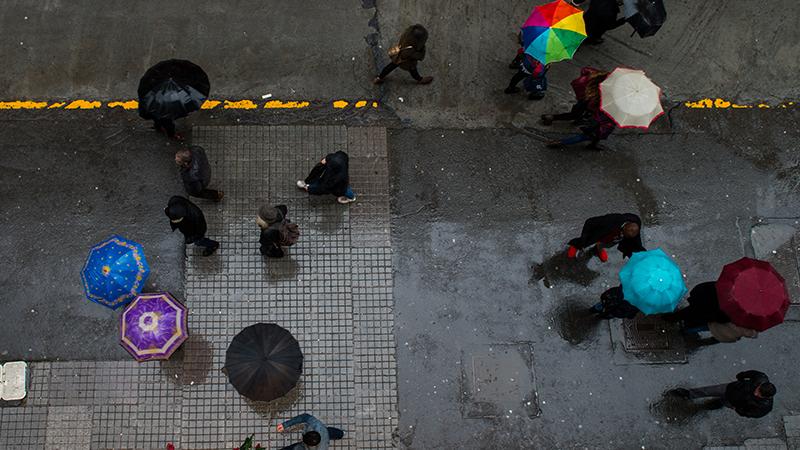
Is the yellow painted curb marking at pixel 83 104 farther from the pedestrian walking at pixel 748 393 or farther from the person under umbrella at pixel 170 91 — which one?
the pedestrian walking at pixel 748 393

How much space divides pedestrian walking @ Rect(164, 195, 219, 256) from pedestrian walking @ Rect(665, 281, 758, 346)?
5810mm

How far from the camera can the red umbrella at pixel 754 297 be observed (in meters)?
6.96

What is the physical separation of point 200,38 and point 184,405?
16.5ft

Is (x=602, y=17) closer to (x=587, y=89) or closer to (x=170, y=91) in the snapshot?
(x=587, y=89)

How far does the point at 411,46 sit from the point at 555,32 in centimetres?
176

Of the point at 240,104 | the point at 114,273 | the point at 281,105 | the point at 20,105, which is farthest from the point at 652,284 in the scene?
the point at 20,105

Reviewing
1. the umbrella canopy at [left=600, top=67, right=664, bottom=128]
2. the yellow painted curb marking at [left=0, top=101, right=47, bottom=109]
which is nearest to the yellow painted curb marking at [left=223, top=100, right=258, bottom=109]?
the yellow painted curb marking at [left=0, top=101, right=47, bottom=109]

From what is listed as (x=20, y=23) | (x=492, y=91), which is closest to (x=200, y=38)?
(x=20, y=23)

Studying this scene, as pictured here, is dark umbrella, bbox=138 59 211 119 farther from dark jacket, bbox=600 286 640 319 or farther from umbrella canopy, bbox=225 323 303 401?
dark jacket, bbox=600 286 640 319

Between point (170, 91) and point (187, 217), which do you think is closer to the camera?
point (187, 217)

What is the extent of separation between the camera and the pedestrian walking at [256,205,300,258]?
7207mm

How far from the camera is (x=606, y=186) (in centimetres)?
910

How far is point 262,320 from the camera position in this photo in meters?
8.22

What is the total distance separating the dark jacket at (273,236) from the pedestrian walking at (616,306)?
12.8 ft
